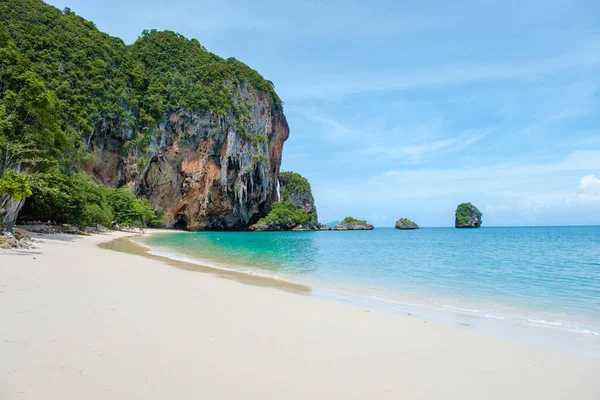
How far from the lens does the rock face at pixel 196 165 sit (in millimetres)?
54969

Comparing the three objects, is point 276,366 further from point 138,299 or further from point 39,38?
point 39,38

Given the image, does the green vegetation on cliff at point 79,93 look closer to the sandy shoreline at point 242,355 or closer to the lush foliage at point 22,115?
the lush foliage at point 22,115

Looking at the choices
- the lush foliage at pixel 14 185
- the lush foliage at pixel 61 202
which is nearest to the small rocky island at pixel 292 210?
the lush foliage at pixel 61 202

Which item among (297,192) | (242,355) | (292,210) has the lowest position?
(242,355)

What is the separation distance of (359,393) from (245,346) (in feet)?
5.13

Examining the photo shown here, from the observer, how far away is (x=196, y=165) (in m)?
60.4

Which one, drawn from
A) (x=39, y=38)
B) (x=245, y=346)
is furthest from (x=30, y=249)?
(x=39, y=38)

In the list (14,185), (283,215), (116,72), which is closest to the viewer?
(14,185)

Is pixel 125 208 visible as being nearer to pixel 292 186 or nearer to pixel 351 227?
pixel 292 186

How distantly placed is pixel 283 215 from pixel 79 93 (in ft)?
151

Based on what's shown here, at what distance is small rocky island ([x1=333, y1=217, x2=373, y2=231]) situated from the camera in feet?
353

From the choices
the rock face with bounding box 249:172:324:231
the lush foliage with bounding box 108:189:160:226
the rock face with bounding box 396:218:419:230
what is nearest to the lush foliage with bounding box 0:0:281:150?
the lush foliage with bounding box 108:189:160:226

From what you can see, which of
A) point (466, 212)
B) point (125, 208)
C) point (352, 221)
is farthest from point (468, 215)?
point (125, 208)

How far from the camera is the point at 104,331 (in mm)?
4039
